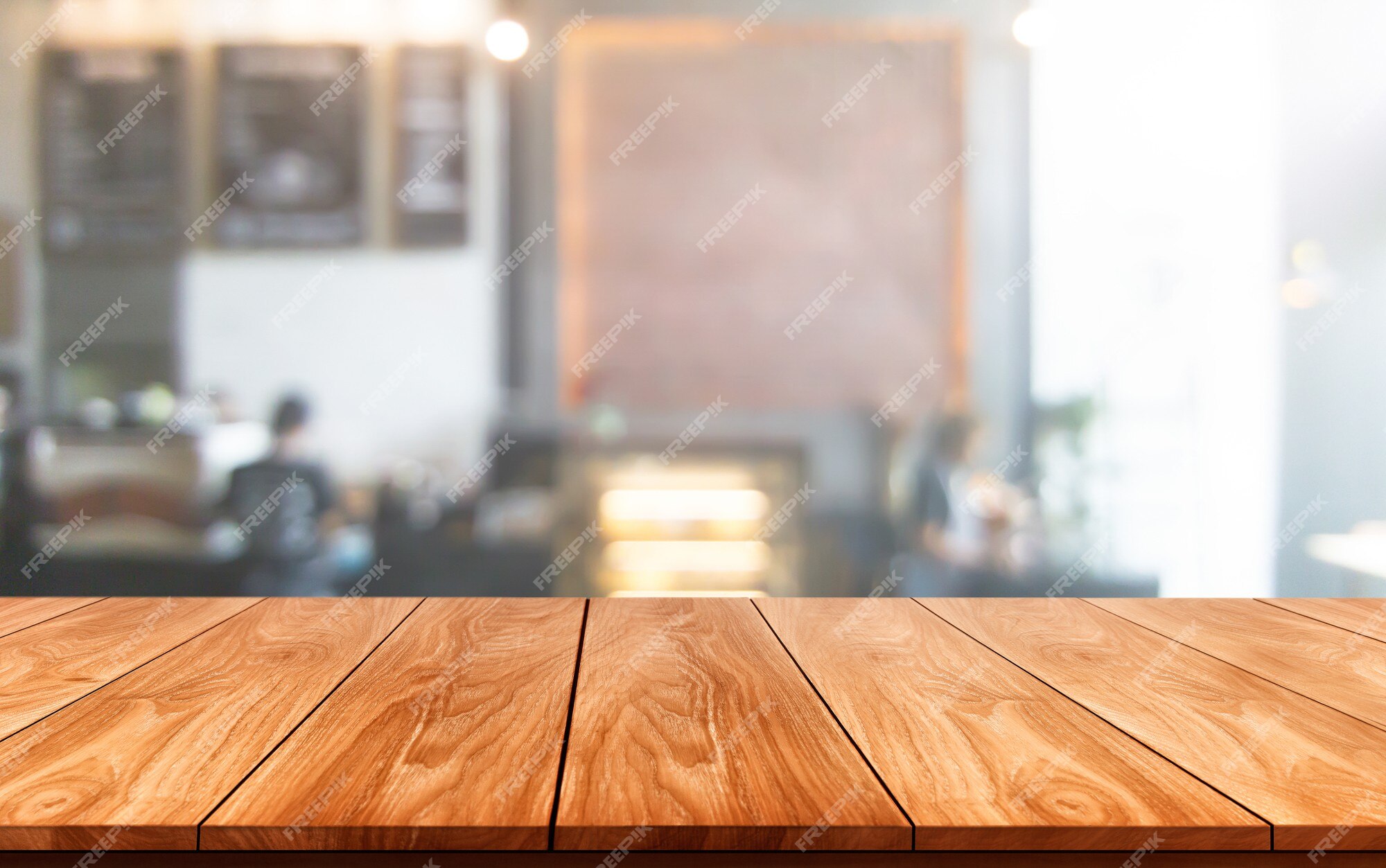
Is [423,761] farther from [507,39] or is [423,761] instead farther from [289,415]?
[507,39]

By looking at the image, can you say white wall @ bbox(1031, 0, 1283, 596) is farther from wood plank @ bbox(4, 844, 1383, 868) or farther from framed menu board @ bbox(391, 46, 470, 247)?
wood plank @ bbox(4, 844, 1383, 868)

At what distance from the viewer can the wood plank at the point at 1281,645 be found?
2.83ft

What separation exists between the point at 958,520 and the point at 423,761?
144cm

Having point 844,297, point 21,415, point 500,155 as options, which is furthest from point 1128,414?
point 21,415

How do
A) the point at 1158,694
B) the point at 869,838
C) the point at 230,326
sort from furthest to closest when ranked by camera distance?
the point at 230,326 → the point at 1158,694 → the point at 869,838

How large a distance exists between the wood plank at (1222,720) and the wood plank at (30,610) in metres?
1.16

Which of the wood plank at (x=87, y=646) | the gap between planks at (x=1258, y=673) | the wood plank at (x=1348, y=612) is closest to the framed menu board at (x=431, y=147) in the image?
the wood plank at (x=87, y=646)

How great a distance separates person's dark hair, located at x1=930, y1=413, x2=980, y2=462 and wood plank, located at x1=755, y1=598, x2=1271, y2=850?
0.88 metres

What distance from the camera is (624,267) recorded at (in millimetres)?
1835

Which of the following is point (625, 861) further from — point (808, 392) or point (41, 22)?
point (41, 22)

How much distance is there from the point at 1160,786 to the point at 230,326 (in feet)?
5.87

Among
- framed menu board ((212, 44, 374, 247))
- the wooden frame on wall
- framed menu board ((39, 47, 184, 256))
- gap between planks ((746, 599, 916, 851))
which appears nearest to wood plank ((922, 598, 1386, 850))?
gap between planks ((746, 599, 916, 851))

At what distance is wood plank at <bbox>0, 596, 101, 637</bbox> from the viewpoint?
3.76 ft

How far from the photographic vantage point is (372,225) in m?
1.84
